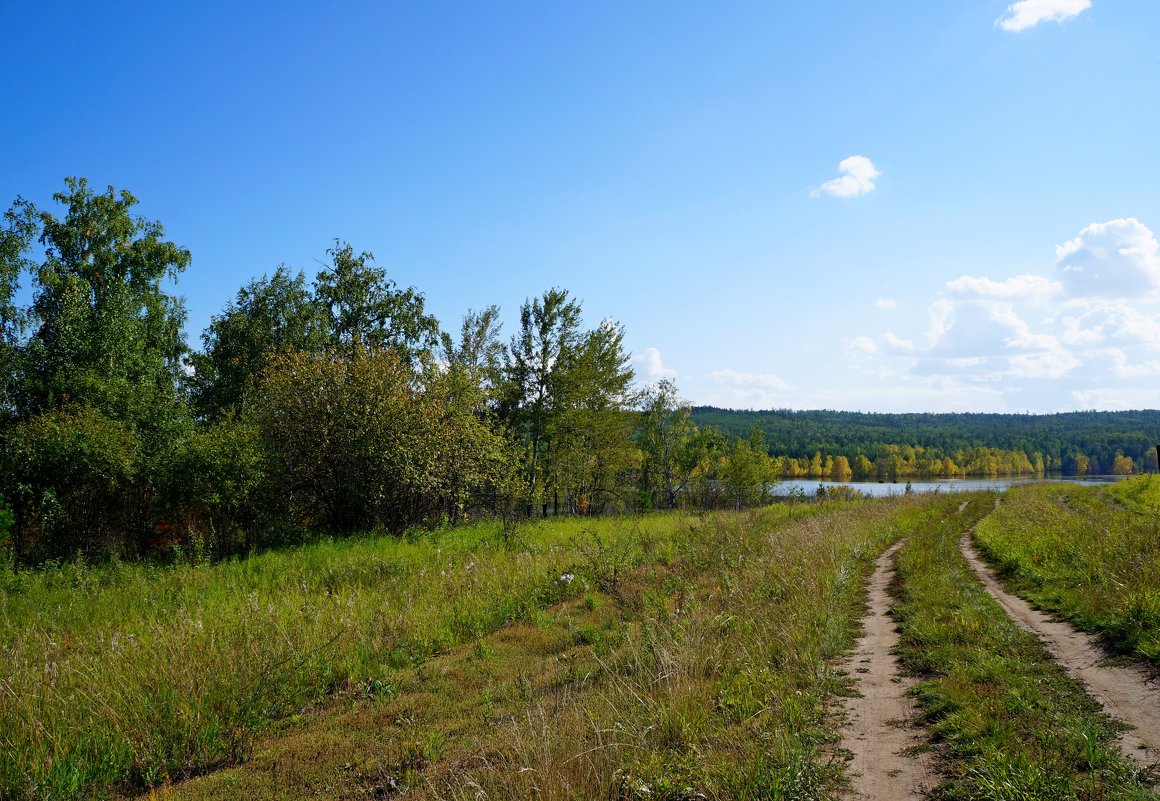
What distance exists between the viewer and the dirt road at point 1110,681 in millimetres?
4391

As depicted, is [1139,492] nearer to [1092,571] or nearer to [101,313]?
[1092,571]

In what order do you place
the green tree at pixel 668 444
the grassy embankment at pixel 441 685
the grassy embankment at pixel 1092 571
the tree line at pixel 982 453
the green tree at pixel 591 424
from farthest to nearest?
the tree line at pixel 982 453 → the green tree at pixel 668 444 → the green tree at pixel 591 424 → the grassy embankment at pixel 1092 571 → the grassy embankment at pixel 441 685

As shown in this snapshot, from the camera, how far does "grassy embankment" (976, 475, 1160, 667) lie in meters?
6.80

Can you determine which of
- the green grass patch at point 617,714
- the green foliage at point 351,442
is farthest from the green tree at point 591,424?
the green grass patch at point 617,714

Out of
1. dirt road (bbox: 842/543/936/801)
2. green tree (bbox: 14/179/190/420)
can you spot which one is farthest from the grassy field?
green tree (bbox: 14/179/190/420)

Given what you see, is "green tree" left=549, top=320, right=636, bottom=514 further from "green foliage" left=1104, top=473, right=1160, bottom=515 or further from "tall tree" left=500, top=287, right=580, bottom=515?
"green foliage" left=1104, top=473, right=1160, bottom=515

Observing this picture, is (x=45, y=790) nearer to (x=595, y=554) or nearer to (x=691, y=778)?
(x=691, y=778)

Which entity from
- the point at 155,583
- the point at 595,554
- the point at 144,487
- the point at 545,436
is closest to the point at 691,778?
the point at 595,554

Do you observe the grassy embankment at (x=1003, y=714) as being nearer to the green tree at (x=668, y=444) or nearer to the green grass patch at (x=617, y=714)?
the green grass patch at (x=617, y=714)

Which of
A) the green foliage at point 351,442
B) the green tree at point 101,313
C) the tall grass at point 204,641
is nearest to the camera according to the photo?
the tall grass at point 204,641

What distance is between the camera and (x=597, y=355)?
32.2m

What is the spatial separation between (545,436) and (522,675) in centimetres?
2328

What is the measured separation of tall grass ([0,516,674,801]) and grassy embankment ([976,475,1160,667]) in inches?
275

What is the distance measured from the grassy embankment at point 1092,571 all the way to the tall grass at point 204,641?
698 cm
